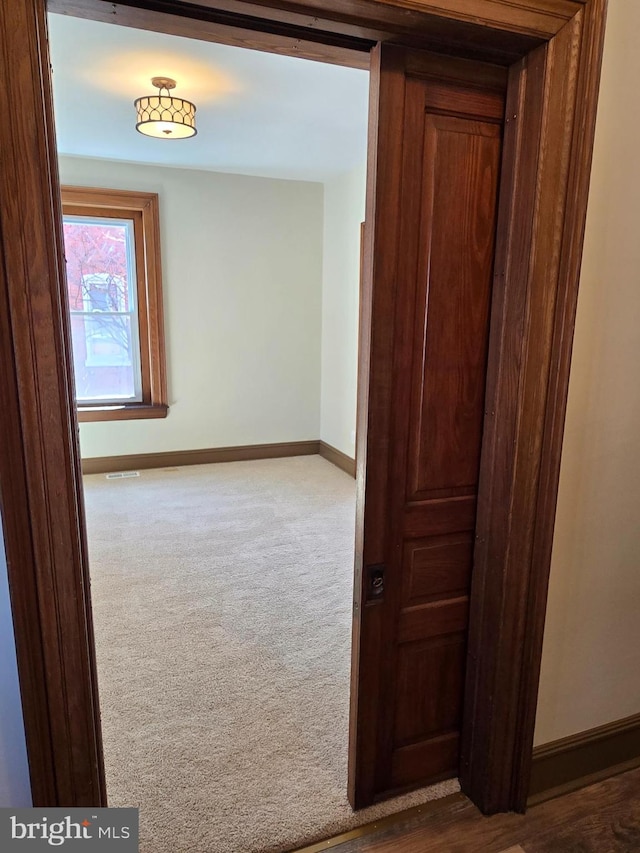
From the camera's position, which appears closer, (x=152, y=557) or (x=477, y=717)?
(x=477, y=717)

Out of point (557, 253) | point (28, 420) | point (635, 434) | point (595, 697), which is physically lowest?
point (595, 697)

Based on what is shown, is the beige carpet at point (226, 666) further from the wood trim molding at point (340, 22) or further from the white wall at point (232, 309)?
the wood trim molding at point (340, 22)

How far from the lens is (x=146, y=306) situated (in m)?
4.76

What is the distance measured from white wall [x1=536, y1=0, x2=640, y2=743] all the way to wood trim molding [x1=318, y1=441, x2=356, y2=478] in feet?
10.3

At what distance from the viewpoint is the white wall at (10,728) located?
1.11m

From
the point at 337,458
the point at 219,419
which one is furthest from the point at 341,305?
the point at 219,419

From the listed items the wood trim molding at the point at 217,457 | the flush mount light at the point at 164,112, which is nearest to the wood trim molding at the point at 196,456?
the wood trim molding at the point at 217,457

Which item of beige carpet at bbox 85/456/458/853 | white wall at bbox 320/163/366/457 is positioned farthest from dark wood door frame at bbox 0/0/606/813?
white wall at bbox 320/163/366/457

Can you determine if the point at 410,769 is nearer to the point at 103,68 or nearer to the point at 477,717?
the point at 477,717

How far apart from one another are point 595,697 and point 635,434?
0.88 metres

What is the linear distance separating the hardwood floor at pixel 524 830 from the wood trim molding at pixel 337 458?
3247 millimetres

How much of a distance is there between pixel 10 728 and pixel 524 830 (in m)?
1.45

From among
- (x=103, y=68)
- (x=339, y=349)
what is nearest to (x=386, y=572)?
(x=103, y=68)

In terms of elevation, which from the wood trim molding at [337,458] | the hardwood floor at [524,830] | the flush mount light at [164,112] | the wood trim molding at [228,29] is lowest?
the hardwood floor at [524,830]
